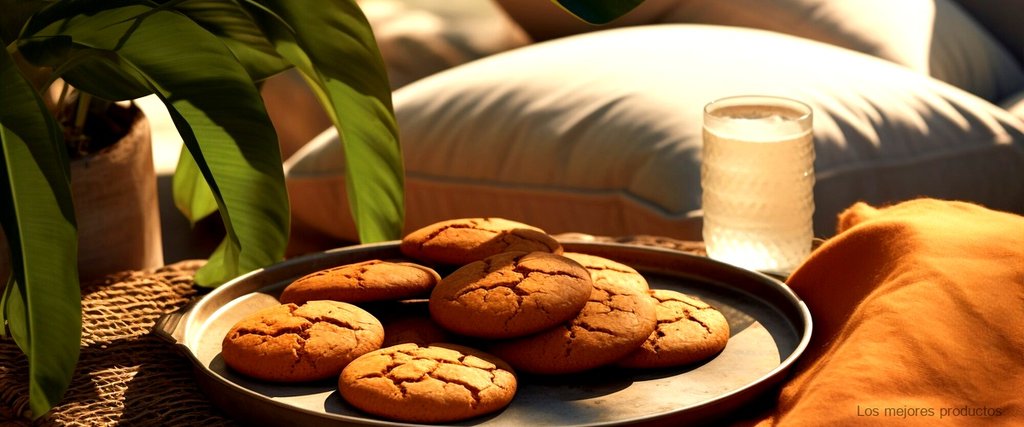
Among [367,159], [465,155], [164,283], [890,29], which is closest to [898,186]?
[890,29]

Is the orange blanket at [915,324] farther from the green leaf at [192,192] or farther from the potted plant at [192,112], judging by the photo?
the green leaf at [192,192]

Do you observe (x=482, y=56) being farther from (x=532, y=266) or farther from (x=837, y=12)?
(x=532, y=266)

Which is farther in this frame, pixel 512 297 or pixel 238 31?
pixel 238 31

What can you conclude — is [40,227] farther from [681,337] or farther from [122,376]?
[681,337]

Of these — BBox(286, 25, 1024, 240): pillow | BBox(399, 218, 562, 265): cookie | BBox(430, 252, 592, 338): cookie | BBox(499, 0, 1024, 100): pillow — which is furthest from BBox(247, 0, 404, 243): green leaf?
BBox(499, 0, 1024, 100): pillow

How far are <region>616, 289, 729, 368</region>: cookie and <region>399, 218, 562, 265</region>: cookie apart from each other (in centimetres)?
10

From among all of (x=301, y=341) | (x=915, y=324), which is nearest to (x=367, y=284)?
(x=301, y=341)

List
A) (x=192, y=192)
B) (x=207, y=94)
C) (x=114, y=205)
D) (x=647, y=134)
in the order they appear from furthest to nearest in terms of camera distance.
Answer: (x=647, y=134), (x=192, y=192), (x=114, y=205), (x=207, y=94)

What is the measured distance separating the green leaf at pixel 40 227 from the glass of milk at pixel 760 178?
453 millimetres

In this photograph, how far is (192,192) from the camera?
1.05 m

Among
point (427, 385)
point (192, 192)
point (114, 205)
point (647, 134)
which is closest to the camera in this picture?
point (427, 385)

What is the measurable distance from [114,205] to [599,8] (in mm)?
481

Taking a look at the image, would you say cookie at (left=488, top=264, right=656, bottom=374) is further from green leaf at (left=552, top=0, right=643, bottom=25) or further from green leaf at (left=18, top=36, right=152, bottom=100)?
green leaf at (left=18, top=36, right=152, bottom=100)

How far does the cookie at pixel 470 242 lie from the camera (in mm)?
691
